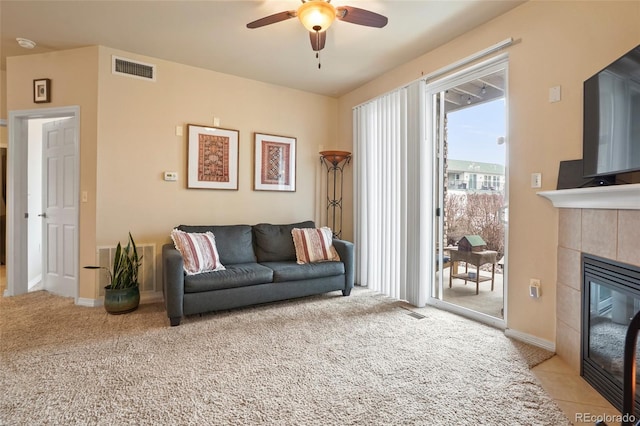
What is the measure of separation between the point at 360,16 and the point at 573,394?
8.79ft

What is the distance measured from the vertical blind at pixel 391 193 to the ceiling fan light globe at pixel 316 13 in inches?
64.8

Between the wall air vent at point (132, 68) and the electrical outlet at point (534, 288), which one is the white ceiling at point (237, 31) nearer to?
the wall air vent at point (132, 68)

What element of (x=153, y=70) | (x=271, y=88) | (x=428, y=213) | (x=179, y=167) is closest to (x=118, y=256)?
(x=179, y=167)

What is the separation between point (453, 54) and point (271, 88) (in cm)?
230

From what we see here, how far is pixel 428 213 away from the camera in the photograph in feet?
11.0

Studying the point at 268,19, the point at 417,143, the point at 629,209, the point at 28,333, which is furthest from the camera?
the point at 417,143

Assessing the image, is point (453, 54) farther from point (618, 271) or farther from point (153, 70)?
point (153, 70)

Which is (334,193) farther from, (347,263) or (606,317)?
(606,317)

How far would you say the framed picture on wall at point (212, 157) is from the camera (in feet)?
12.1

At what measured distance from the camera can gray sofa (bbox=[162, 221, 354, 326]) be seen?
2756 mm

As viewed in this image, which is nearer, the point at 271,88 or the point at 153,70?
the point at 153,70

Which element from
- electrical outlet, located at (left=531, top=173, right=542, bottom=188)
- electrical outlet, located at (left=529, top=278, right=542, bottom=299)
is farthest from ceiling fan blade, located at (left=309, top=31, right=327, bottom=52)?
electrical outlet, located at (left=529, top=278, right=542, bottom=299)

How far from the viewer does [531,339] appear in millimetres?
2430

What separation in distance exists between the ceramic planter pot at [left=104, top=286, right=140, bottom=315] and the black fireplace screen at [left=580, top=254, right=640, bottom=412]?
12.1 feet
